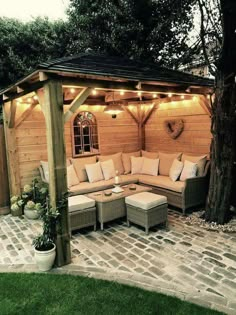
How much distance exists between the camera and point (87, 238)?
14.2ft

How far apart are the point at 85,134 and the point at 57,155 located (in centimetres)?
376

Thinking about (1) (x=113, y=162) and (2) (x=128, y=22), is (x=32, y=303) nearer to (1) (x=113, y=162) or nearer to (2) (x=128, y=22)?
(1) (x=113, y=162)

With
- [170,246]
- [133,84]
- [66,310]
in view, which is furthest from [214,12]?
[66,310]

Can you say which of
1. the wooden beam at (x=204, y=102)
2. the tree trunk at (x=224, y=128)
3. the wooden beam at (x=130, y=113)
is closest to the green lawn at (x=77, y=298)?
the tree trunk at (x=224, y=128)

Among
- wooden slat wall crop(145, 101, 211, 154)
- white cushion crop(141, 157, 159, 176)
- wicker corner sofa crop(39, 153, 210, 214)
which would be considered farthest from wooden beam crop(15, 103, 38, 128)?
wooden slat wall crop(145, 101, 211, 154)

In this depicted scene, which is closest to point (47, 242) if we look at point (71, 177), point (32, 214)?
point (32, 214)

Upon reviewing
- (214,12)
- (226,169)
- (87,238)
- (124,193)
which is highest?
(214,12)

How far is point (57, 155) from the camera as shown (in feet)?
11.0

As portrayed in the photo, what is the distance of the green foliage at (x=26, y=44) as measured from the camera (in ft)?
29.7

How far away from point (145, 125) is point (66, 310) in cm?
628

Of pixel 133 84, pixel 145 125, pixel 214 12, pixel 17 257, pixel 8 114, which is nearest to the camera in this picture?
pixel 17 257

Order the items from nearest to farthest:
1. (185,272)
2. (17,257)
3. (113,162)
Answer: (185,272)
(17,257)
(113,162)

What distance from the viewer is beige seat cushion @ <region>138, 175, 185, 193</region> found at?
5.51m

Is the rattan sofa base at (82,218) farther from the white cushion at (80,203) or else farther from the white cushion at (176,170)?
the white cushion at (176,170)
